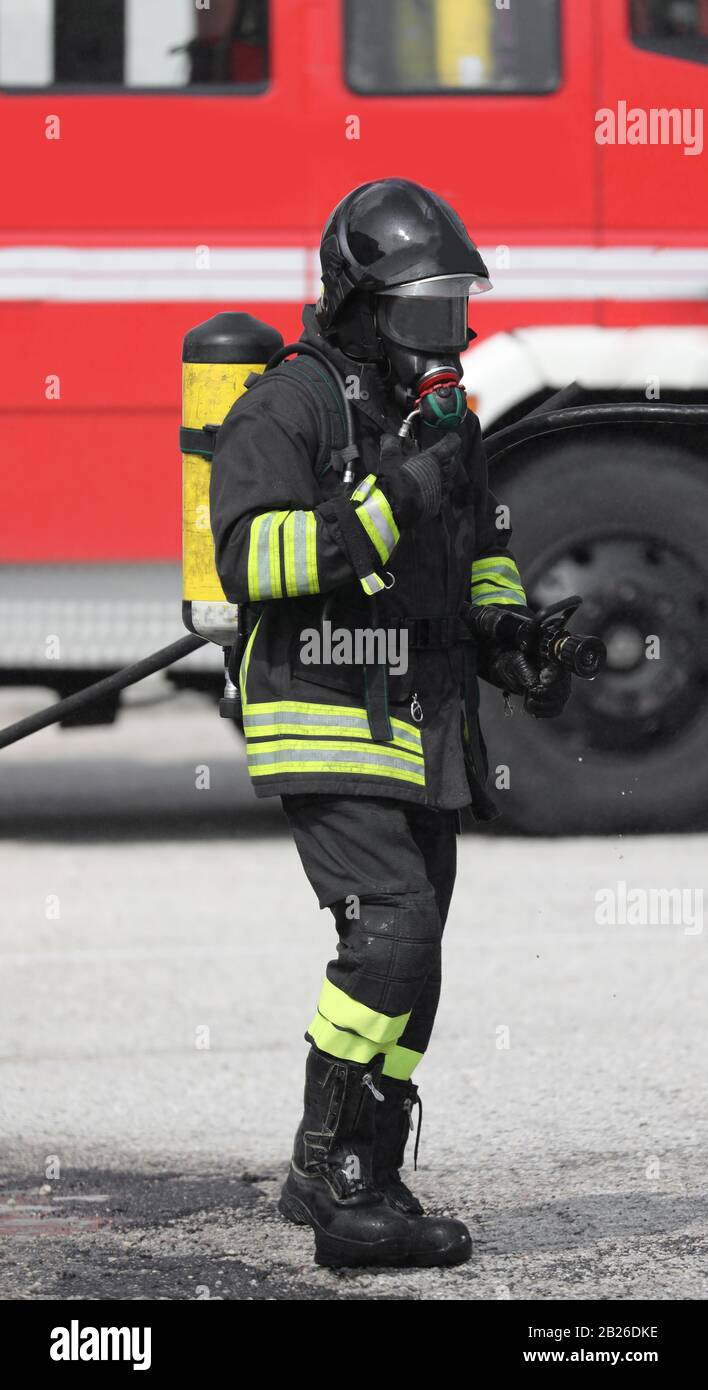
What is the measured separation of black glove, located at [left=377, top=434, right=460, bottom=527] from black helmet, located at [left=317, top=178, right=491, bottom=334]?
23 cm

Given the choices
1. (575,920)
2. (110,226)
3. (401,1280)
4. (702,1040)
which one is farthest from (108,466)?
(401,1280)

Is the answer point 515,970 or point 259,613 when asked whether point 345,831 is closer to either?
point 259,613

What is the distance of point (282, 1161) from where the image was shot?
4.41 metres

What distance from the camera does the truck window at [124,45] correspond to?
717 centimetres

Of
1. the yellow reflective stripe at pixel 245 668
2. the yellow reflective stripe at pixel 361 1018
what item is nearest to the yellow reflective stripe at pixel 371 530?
the yellow reflective stripe at pixel 245 668

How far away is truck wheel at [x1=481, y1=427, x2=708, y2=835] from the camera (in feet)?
24.0

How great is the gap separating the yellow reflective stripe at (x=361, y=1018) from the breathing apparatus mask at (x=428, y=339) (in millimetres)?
856

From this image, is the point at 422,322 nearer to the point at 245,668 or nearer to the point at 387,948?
the point at 245,668

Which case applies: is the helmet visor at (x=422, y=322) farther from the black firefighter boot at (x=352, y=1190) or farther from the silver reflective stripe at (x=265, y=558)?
the black firefighter boot at (x=352, y=1190)

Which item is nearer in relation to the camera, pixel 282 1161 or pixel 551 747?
pixel 282 1161

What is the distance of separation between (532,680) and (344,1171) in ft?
2.66

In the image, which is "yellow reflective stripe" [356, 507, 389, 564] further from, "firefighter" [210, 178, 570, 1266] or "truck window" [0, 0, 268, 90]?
"truck window" [0, 0, 268, 90]

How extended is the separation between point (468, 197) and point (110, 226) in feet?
3.43

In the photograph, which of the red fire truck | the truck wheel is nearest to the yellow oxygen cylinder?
the red fire truck
